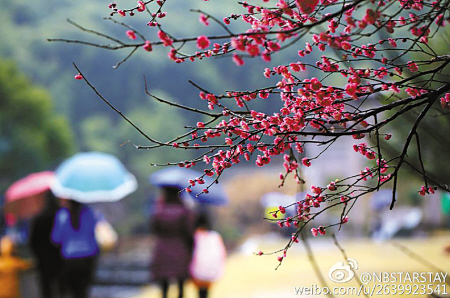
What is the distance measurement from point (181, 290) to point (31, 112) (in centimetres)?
1596

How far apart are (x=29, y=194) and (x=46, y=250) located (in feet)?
7.09

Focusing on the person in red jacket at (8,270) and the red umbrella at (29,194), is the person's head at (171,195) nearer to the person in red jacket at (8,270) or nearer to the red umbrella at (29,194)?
the person in red jacket at (8,270)

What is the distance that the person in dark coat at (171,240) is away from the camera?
5.24 m

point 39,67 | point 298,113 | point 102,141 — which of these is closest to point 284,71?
point 298,113

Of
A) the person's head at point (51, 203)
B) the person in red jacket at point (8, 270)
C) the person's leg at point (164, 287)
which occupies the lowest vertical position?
the person's leg at point (164, 287)

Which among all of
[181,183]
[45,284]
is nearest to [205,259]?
[181,183]

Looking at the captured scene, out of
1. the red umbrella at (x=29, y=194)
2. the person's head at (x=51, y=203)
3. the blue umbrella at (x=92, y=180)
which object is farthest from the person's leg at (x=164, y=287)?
the red umbrella at (x=29, y=194)

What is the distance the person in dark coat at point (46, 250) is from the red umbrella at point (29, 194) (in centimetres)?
145

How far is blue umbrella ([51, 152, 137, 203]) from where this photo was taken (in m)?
5.68

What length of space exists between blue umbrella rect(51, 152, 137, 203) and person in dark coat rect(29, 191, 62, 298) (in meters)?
0.27

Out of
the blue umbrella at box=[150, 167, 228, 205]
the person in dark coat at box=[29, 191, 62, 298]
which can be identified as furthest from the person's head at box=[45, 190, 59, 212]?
the blue umbrella at box=[150, 167, 228, 205]

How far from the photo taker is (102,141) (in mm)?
31922

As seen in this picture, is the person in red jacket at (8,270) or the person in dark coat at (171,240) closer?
the person in dark coat at (171,240)

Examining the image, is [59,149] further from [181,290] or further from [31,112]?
[181,290]
